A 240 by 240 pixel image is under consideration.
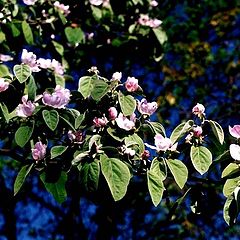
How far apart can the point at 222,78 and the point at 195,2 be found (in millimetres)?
978

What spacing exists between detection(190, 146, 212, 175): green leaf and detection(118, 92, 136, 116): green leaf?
276mm

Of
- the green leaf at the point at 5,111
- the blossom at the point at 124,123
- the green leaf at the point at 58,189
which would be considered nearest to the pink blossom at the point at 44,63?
the green leaf at the point at 5,111

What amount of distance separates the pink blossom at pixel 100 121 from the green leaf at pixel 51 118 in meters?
0.15

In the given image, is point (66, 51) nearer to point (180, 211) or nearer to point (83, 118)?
point (83, 118)

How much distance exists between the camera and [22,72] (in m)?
→ 2.19

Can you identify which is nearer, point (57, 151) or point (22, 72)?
point (57, 151)

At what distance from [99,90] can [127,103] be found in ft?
0.38

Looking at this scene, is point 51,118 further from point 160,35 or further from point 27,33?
point 160,35

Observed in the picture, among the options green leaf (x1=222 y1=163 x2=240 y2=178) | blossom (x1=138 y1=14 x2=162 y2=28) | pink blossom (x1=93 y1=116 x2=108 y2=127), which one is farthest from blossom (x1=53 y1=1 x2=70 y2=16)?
green leaf (x1=222 y1=163 x2=240 y2=178)

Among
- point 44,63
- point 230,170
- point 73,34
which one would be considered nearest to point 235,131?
point 230,170

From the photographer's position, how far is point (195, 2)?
632cm

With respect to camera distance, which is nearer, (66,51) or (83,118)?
(83,118)

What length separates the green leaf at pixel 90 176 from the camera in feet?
5.99

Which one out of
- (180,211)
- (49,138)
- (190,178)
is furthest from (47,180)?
(180,211)
